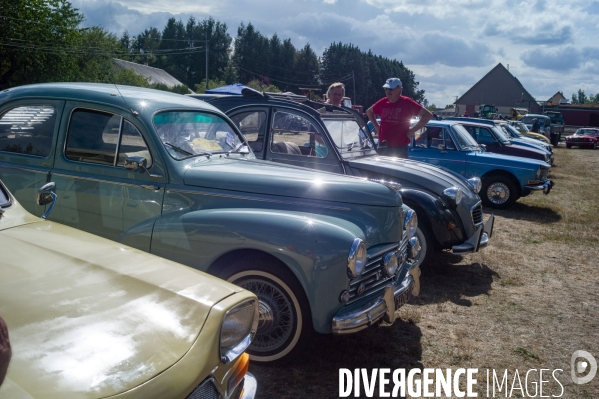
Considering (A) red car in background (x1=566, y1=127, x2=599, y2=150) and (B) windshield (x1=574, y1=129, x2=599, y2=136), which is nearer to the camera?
(A) red car in background (x1=566, y1=127, x2=599, y2=150)

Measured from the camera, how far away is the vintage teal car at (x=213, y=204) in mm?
3469

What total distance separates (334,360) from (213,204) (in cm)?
148

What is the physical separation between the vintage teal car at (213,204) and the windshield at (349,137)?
1892mm

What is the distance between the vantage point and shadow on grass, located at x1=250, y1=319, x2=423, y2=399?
354 centimetres

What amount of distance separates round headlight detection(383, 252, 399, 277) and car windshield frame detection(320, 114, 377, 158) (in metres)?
2.42

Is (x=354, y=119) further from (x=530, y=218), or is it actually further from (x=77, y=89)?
(x=530, y=218)

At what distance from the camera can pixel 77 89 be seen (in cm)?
435

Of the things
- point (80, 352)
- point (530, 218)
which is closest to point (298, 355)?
point (80, 352)

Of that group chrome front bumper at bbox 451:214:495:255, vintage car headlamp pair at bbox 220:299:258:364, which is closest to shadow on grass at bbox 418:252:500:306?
chrome front bumper at bbox 451:214:495:255

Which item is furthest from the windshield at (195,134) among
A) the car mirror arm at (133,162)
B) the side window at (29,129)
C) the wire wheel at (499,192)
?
the wire wheel at (499,192)

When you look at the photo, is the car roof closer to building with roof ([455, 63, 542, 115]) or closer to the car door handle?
the car door handle

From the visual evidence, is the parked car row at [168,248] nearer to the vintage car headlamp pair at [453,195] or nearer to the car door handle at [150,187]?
the car door handle at [150,187]

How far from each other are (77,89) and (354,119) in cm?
351

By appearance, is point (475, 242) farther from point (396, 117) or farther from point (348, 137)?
point (396, 117)
